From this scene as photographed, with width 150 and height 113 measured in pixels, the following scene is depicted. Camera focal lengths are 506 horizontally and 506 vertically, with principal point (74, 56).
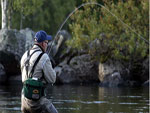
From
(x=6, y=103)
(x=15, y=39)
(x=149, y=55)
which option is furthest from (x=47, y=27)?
(x=6, y=103)

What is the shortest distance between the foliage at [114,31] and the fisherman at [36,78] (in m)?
20.7

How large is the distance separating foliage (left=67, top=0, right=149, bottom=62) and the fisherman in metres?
20.7

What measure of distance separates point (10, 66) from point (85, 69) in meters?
4.37

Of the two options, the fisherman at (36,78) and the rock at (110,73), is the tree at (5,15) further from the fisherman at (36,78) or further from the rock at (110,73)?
the fisherman at (36,78)

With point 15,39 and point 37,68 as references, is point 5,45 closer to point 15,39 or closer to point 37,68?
point 15,39

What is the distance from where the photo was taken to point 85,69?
2955 cm

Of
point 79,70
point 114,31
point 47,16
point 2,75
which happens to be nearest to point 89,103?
point 79,70

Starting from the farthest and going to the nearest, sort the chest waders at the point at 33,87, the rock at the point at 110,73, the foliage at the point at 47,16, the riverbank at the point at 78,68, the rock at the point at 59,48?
the foliage at the point at 47,16, the rock at the point at 59,48, the riverbank at the point at 78,68, the rock at the point at 110,73, the chest waders at the point at 33,87

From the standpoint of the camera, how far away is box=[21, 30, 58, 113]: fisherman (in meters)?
8.23

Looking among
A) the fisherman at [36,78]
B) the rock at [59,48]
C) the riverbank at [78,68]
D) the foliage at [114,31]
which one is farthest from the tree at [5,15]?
the fisherman at [36,78]

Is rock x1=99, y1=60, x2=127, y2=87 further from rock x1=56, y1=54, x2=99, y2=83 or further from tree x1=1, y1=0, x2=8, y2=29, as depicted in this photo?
tree x1=1, y1=0, x2=8, y2=29

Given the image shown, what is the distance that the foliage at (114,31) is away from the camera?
29.1 meters

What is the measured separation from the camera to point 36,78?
824cm

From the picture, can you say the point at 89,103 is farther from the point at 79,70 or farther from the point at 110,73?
the point at 79,70
